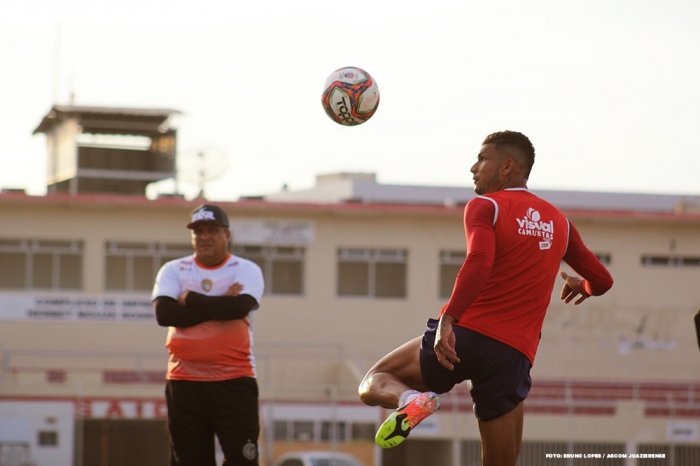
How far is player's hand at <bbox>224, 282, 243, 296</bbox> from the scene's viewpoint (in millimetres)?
7750

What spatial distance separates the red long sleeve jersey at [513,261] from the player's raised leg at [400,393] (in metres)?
0.41

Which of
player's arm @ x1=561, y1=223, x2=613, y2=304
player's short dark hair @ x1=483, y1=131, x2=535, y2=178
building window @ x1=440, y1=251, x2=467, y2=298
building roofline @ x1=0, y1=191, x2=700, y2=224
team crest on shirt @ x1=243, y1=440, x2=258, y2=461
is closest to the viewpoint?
player's short dark hair @ x1=483, y1=131, x2=535, y2=178

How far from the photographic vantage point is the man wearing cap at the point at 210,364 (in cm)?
764

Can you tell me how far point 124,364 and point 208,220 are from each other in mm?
26061

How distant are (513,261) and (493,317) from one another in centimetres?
32

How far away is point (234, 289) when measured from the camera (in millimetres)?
7777

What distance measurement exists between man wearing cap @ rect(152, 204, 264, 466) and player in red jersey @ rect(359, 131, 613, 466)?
1542 millimetres

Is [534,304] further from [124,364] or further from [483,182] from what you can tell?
[124,364]

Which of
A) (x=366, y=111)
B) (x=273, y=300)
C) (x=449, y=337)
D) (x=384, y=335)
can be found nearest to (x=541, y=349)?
(x=384, y=335)

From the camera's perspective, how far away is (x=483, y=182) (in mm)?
6324

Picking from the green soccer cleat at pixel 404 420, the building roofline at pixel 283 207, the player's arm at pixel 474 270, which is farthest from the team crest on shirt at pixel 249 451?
the building roofline at pixel 283 207

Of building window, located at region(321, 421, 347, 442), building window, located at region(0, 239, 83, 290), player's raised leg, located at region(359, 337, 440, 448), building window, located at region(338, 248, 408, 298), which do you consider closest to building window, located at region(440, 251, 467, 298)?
building window, located at region(338, 248, 408, 298)

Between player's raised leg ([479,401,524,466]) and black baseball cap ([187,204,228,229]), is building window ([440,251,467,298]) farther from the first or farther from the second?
player's raised leg ([479,401,524,466])

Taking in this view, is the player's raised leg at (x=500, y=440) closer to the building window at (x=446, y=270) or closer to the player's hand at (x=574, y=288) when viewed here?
the player's hand at (x=574, y=288)
